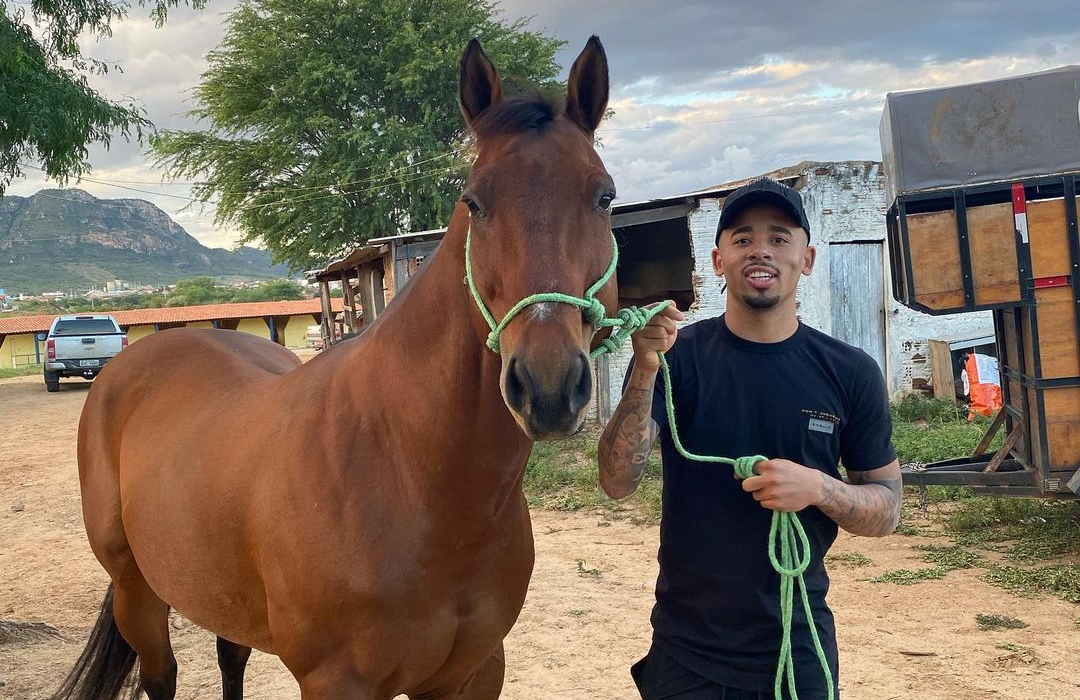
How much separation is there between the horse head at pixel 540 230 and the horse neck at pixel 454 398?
0.33ft

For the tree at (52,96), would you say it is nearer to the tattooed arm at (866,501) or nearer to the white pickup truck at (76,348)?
the tattooed arm at (866,501)

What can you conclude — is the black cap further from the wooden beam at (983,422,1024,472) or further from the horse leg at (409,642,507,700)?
the wooden beam at (983,422,1024,472)

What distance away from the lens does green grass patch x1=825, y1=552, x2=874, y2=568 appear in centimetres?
532

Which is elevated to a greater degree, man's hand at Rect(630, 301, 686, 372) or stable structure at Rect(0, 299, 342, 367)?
stable structure at Rect(0, 299, 342, 367)

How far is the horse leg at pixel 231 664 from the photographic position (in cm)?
331

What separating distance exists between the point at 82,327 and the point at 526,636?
58.0 feet

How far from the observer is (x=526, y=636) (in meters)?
4.42

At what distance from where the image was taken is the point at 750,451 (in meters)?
1.82

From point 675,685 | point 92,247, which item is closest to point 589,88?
point 675,685

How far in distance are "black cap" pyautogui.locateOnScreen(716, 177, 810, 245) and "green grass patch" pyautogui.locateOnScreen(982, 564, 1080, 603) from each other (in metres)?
3.89

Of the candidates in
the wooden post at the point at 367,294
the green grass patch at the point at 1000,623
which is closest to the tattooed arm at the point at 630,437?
the green grass patch at the point at 1000,623

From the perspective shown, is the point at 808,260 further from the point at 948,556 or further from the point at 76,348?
the point at 76,348

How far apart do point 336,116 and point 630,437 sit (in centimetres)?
2183

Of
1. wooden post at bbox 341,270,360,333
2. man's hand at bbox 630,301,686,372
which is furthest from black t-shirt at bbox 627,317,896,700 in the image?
wooden post at bbox 341,270,360,333
